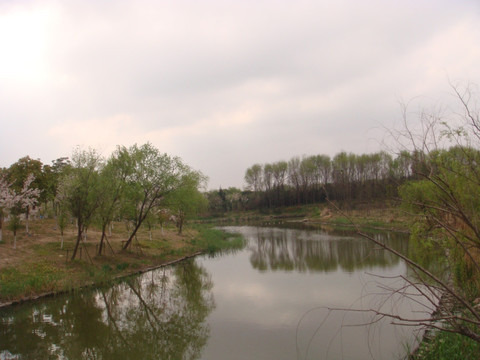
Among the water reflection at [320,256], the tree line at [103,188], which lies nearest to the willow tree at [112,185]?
the tree line at [103,188]

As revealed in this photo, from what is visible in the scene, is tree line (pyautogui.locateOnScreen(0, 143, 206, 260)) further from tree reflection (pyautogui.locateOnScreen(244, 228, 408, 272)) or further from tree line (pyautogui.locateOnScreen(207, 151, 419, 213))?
tree line (pyautogui.locateOnScreen(207, 151, 419, 213))

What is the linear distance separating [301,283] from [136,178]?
1192cm

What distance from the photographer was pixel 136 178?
2142 cm

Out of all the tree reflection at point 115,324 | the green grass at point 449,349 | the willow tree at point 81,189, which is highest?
the willow tree at point 81,189

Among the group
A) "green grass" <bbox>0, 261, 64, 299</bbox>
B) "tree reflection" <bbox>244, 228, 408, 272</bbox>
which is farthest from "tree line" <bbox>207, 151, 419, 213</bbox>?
"green grass" <bbox>0, 261, 64, 299</bbox>

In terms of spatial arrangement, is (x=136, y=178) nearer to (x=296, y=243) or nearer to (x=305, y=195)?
(x=296, y=243)

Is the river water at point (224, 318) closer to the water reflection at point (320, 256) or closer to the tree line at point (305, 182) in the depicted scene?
the water reflection at point (320, 256)

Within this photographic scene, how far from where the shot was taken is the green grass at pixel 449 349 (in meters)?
6.18

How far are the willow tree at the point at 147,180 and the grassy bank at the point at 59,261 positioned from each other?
1.92 metres

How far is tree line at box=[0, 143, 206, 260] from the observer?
1744 centimetres

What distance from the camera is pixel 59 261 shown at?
17156mm

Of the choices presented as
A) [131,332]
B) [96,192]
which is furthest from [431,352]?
[96,192]

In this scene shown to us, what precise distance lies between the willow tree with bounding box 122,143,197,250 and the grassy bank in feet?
6.31

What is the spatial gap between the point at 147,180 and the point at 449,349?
715 inches
